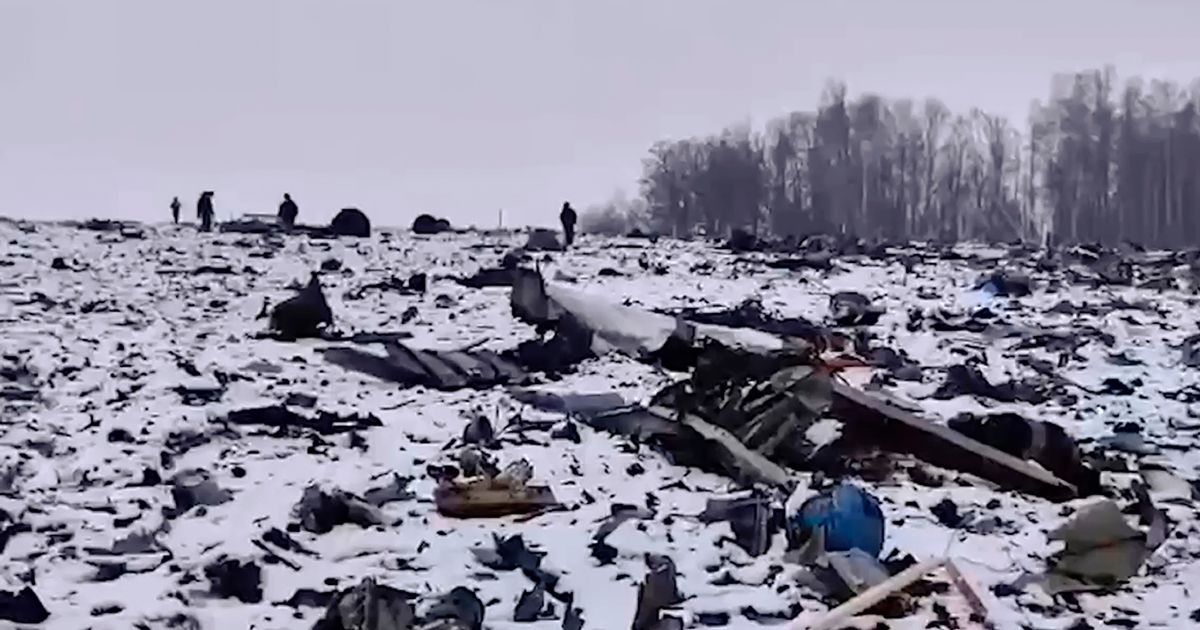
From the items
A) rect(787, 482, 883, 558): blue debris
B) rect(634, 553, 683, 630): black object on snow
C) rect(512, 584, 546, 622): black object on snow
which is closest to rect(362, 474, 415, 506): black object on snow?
rect(512, 584, 546, 622): black object on snow

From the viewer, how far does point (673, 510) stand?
750 cm

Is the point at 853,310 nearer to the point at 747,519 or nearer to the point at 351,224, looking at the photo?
the point at 747,519

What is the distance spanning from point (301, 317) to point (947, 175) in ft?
190

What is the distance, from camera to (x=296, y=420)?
30.4ft

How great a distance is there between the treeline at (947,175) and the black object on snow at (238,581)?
48.8 meters

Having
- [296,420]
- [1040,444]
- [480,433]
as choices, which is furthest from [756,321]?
[296,420]

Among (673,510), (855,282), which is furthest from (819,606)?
(855,282)

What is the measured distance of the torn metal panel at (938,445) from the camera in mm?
7938

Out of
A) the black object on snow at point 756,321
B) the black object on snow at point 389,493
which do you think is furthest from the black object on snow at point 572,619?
the black object on snow at point 756,321

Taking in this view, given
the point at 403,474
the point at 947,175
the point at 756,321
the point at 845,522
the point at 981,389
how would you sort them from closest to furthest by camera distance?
the point at 845,522
the point at 403,474
the point at 981,389
the point at 756,321
the point at 947,175

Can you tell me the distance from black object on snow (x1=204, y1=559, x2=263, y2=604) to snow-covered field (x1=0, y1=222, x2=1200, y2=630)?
61 mm

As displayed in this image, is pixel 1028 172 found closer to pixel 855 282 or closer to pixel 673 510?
pixel 855 282

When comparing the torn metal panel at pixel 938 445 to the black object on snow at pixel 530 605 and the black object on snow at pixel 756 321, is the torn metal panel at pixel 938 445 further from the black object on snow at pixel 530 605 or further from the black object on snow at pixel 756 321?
the black object on snow at pixel 756 321

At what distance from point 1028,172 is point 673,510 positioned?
62.6 m
